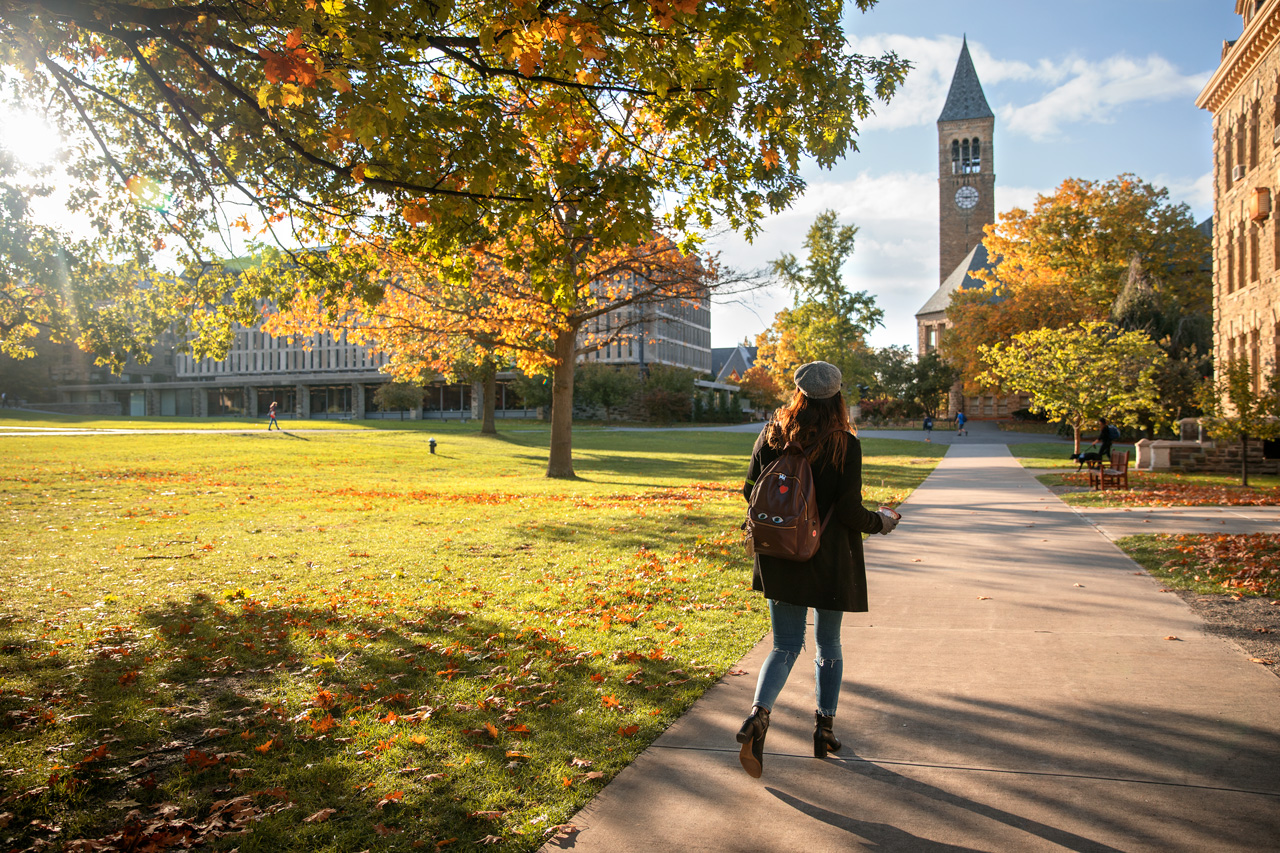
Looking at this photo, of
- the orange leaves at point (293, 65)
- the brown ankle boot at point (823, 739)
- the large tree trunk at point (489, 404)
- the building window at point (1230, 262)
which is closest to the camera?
the brown ankle boot at point (823, 739)

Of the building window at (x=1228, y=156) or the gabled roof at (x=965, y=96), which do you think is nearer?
the building window at (x=1228, y=156)

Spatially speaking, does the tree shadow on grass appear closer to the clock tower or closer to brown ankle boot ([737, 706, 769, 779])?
brown ankle boot ([737, 706, 769, 779])

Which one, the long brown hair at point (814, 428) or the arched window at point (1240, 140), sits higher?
the arched window at point (1240, 140)

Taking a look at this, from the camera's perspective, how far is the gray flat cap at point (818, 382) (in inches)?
148

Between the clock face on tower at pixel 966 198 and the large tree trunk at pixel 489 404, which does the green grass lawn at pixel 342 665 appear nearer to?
the large tree trunk at pixel 489 404

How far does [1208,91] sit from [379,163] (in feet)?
83.2

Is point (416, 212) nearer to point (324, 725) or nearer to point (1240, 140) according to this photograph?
point (324, 725)

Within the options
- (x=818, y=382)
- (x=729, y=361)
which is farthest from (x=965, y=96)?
(x=818, y=382)

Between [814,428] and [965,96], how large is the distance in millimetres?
96069

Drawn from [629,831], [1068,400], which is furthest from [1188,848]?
[1068,400]

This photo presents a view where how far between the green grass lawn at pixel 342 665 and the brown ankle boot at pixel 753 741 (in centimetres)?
60

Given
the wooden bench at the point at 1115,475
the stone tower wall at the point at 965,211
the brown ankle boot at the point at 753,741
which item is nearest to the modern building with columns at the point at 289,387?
the stone tower wall at the point at 965,211

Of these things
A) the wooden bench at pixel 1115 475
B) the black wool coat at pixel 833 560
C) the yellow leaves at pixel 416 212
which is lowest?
the wooden bench at pixel 1115 475

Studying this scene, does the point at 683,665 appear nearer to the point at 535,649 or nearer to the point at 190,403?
the point at 535,649
